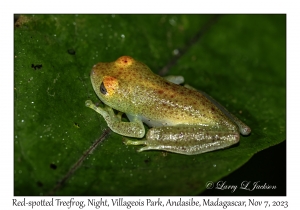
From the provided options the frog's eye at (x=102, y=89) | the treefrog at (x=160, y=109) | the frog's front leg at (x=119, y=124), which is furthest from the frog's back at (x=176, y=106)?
the frog's eye at (x=102, y=89)

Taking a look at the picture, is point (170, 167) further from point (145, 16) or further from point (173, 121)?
point (145, 16)

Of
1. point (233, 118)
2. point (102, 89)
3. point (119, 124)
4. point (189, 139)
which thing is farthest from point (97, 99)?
point (233, 118)

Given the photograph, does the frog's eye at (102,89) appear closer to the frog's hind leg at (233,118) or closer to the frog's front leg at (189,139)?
the frog's front leg at (189,139)

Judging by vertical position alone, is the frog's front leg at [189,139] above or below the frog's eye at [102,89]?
below

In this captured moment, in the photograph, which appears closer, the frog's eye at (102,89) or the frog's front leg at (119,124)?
the frog's front leg at (119,124)

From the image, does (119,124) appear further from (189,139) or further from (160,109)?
(189,139)
